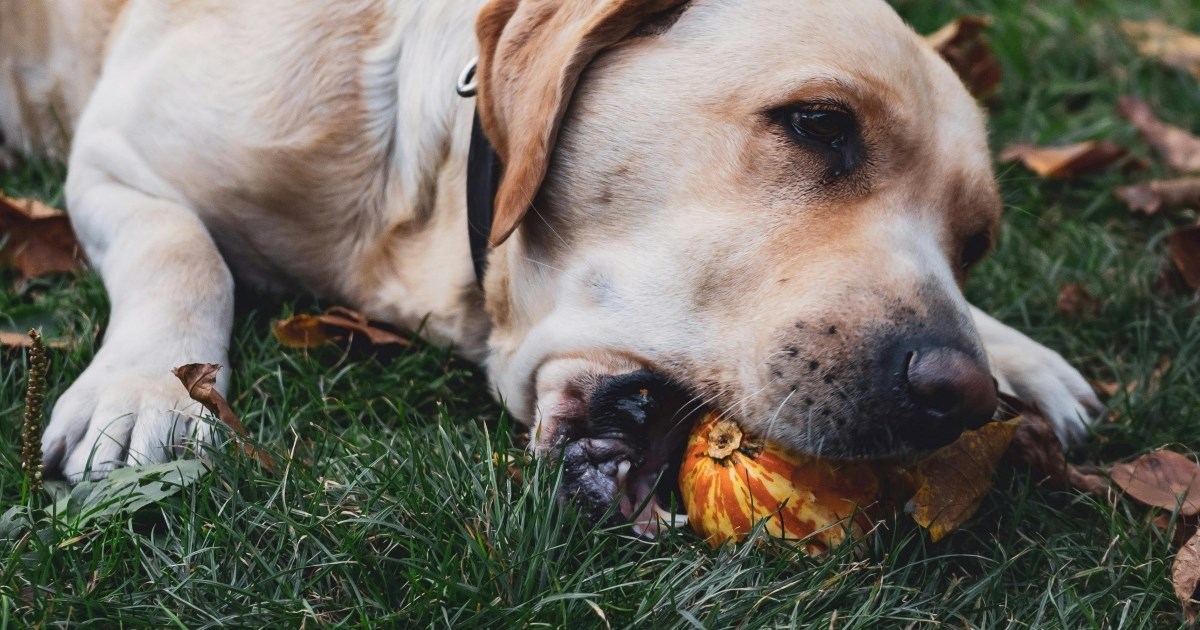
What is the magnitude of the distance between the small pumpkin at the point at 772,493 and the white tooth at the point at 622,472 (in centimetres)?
11

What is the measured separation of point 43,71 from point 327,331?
1664 mm

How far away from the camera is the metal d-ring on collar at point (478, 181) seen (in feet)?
8.23

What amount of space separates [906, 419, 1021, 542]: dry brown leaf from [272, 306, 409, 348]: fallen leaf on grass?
124cm

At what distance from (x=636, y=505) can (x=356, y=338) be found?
0.94m

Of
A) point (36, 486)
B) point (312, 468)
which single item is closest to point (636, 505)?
point (312, 468)

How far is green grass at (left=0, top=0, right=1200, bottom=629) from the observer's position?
1865 mm

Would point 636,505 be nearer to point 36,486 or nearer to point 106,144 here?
point 36,486

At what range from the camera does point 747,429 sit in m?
2.13

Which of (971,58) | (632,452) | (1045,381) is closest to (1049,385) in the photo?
(1045,381)

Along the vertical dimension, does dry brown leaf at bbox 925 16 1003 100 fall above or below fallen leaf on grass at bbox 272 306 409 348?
below

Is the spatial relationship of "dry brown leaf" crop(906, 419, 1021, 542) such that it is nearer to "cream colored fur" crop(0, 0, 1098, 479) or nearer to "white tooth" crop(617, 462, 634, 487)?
"cream colored fur" crop(0, 0, 1098, 479)

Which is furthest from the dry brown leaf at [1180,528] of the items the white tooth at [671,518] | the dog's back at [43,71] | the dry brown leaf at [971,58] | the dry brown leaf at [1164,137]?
the dog's back at [43,71]

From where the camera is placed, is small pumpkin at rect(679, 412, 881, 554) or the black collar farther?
the black collar

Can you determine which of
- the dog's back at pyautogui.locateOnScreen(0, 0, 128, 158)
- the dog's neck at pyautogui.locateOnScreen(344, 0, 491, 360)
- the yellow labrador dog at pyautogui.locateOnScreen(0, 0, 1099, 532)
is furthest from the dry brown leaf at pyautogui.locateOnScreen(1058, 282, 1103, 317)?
the dog's back at pyautogui.locateOnScreen(0, 0, 128, 158)
